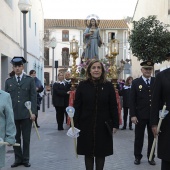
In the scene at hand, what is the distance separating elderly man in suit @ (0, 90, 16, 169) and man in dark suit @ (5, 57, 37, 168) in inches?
105

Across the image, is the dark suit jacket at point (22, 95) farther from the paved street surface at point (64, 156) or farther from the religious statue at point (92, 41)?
the religious statue at point (92, 41)

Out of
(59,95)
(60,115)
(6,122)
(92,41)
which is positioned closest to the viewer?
(6,122)

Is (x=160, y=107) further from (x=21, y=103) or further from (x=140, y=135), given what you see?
(x=21, y=103)

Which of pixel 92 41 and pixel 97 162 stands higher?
pixel 92 41

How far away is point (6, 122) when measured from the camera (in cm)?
435

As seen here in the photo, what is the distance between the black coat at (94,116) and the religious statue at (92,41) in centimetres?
951

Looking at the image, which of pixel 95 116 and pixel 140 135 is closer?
pixel 95 116

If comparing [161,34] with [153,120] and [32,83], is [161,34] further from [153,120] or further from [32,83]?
[153,120]

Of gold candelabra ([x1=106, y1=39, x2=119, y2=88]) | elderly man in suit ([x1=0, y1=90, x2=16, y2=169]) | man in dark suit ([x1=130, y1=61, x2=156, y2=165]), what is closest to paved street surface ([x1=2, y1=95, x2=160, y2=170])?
man in dark suit ([x1=130, y1=61, x2=156, y2=165])

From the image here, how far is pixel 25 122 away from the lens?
7.11 metres

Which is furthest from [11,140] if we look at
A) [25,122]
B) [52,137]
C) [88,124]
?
[52,137]

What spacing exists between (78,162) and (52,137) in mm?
3440

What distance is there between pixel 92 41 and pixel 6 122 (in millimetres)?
10754

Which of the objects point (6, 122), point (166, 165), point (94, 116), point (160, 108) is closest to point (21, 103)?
point (94, 116)
